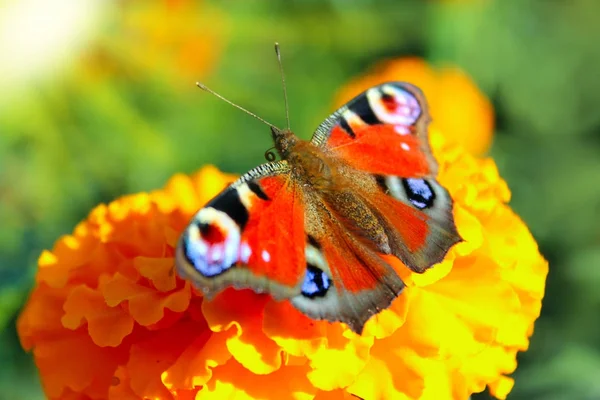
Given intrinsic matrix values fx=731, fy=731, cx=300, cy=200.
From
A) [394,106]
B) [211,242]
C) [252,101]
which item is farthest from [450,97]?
[211,242]

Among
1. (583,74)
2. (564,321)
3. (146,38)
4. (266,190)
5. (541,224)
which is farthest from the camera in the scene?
(146,38)

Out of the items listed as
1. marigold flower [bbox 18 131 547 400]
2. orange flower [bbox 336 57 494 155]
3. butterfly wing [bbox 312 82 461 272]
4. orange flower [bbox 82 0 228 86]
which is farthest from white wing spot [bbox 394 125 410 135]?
orange flower [bbox 82 0 228 86]

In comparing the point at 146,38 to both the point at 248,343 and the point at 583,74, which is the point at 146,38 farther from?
the point at 248,343

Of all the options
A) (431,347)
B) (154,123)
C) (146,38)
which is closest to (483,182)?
(431,347)

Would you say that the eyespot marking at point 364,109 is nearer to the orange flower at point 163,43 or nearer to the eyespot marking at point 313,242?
the eyespot marking at point 313,242

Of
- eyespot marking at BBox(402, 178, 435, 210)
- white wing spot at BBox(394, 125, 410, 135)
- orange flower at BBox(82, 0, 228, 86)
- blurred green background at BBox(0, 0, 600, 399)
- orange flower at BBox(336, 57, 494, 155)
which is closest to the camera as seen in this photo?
eyespot marking at BBox(402, 178, 435, 210)

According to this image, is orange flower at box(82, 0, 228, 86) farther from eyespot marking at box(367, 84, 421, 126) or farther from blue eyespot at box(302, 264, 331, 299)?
blue eyespot at box(302, 264, 331, 299)

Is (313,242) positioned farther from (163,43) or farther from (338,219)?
(163,43)
